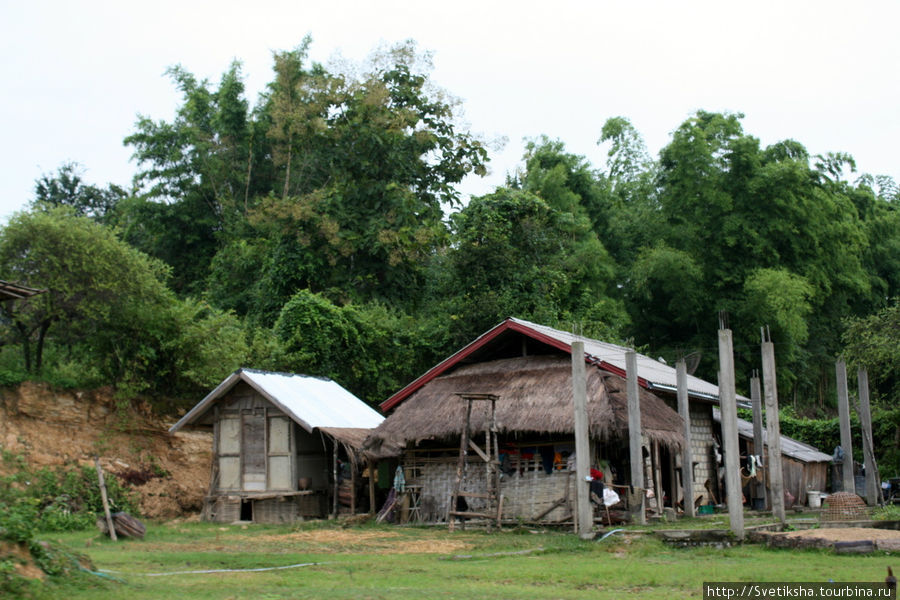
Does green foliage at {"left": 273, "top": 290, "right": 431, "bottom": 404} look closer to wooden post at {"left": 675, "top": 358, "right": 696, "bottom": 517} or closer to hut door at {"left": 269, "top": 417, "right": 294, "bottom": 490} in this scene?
hut door at {"left": 269, "top": 417, "right": 294, "bottom": 490}

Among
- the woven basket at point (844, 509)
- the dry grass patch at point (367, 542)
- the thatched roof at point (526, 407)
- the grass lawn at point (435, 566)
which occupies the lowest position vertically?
the dry grass patch at point (367, 542)

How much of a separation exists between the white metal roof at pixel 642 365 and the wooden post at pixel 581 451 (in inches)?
170

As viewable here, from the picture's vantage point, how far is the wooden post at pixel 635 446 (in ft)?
58.7

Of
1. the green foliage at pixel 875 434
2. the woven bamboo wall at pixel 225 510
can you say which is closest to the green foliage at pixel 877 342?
the green foliage at pixel 875 434

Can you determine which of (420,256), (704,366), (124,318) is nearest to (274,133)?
(420,256)

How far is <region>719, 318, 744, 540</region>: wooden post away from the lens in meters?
14.4

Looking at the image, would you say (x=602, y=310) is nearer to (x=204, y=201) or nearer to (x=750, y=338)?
(x=750, y=338)

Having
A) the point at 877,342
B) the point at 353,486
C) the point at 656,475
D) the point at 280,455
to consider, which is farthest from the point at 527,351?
the point at 877,342

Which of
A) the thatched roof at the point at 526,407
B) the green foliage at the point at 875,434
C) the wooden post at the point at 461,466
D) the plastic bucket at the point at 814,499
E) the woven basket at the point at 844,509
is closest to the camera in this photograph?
the woven basket at the point at 844,509

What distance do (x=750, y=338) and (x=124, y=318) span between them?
2284cm

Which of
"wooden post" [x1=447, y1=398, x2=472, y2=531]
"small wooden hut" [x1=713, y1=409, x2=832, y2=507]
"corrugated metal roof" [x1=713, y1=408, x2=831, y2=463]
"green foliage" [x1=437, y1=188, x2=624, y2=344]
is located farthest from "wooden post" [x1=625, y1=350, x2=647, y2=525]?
"green foliage" [x1=437, y1=188, x2=624, y2=344]

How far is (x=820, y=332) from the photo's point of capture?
37844 millimetres

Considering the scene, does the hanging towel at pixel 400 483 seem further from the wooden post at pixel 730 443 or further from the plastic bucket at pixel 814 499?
the plastic bucket at pixel 814 499

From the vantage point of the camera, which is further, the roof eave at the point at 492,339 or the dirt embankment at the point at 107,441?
the dirt embankment at the point at 107,441
